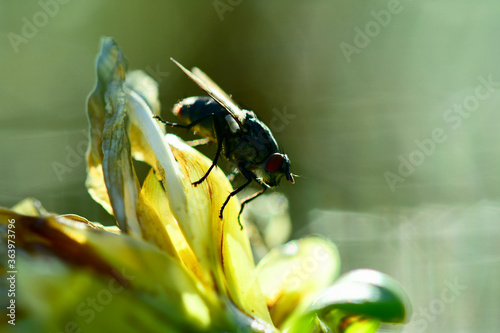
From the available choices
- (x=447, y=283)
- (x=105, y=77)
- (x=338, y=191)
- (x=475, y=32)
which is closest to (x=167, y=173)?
(x=105, y=77)

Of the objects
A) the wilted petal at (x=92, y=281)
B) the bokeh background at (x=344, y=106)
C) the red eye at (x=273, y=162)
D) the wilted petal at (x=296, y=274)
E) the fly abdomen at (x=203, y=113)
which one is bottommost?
the bokeh background at (x=344, y=106)

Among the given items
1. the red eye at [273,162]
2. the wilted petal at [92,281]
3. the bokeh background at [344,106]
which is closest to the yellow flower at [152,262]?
the wilted petal at [92,281]

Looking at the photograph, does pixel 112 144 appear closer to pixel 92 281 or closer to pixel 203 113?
pixel 92 281

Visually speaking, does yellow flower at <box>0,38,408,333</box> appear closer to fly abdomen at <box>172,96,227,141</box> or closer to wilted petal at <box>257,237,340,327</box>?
wilted petal at <box>257,237,340,327</box>

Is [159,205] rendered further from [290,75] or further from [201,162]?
[290,75]

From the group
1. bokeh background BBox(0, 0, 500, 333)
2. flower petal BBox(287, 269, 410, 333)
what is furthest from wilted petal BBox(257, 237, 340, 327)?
bokeh background BBox(0, 0, 500, 333)

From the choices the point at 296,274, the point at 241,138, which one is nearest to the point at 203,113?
the point at 241,138

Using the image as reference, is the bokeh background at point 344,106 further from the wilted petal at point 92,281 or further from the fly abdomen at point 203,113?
the wilted petal at point 92,281

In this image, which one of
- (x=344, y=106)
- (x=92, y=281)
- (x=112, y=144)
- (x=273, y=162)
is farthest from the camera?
(x=344, y=106)
